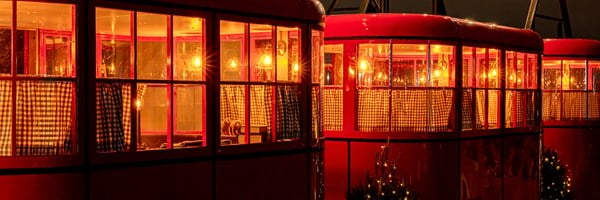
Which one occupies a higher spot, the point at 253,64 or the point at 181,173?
the point at 253,64

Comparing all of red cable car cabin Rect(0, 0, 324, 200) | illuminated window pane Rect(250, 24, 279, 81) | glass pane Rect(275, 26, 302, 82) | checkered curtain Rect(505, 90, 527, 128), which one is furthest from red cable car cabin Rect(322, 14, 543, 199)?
illuminated window pane Rect(250, 24, 279, 81)

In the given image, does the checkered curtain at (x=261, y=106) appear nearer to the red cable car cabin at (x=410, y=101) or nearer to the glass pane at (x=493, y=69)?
the red cable car cabin at (x=410, y=101)

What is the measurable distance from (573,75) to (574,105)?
0.62m

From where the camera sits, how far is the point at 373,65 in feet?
48.6

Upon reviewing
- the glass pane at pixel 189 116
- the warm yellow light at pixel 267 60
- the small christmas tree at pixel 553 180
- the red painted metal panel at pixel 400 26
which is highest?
the red painted metal panel at pixel 400 26

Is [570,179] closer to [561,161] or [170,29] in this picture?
[561,161]

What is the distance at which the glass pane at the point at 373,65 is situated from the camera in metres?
14.7

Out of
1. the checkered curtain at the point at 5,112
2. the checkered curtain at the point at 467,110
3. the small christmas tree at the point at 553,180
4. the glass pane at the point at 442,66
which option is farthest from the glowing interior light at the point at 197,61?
the small christmas tree at the point at 553,180

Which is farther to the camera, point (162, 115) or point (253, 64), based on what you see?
point (253, 64)

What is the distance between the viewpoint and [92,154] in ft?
29.8

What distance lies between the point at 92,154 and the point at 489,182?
8.38 m

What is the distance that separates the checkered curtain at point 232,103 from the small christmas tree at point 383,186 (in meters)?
3.34

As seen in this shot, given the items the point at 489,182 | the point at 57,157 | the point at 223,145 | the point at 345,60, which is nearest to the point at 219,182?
the point at 223,145

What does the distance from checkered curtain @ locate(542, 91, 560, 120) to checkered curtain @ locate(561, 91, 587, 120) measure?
122 mm
